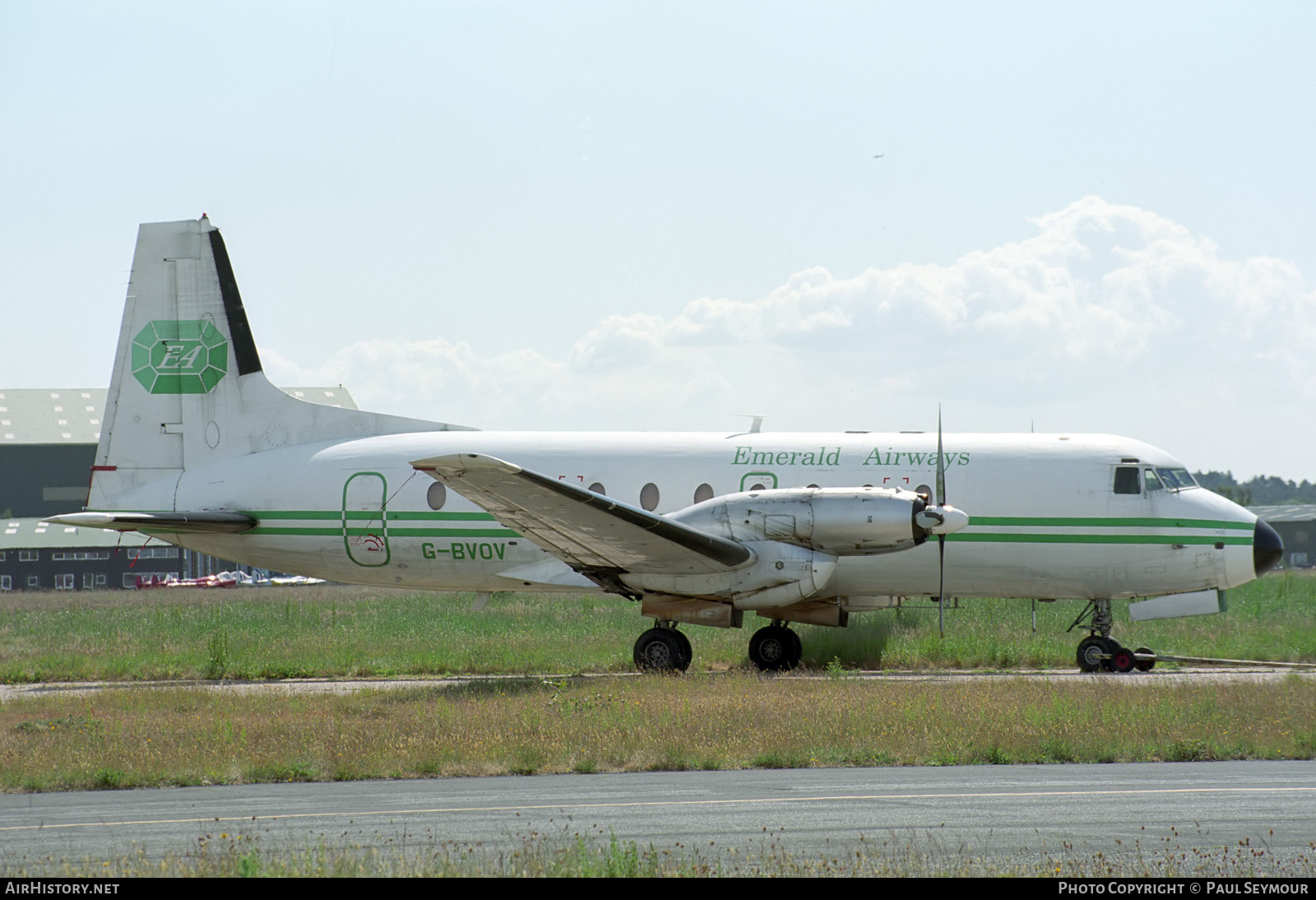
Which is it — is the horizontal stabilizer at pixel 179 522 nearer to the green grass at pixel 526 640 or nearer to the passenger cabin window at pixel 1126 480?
the green grass at pixel 526 640

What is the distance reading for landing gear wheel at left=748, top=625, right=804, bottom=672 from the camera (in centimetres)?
2095

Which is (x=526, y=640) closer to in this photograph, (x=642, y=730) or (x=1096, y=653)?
(x=1096, y=653)

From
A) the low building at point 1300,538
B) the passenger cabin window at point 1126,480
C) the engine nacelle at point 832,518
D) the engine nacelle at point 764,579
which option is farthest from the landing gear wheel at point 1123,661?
the low building at point 1300,538

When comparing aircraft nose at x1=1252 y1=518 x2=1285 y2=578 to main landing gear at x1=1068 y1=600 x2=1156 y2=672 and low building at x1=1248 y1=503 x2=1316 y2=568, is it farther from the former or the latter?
low building at x1=1248 y1=503 x2=1316 y2=568

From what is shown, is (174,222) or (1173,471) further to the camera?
(174,222)

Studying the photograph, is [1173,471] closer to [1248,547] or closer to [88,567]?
[1248,547]

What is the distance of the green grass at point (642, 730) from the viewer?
1262 centimetres

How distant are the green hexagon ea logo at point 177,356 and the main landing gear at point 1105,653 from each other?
15.4 m

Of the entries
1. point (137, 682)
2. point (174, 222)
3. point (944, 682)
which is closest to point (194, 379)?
point (174, 222)

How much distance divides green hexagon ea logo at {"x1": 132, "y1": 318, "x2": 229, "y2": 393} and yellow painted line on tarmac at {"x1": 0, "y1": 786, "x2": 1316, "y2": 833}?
551 inches

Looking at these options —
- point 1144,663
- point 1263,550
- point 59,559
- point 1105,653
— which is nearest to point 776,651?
point 1105,653

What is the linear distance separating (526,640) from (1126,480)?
40.5 ft

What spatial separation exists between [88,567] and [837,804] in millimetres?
65467
